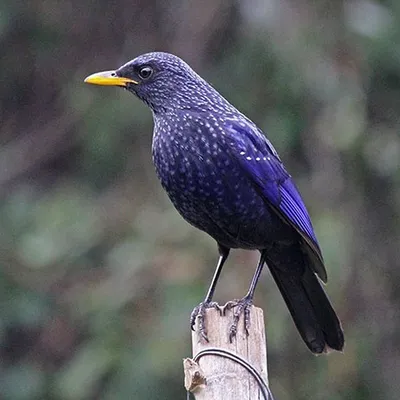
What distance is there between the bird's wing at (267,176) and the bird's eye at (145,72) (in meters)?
0.55

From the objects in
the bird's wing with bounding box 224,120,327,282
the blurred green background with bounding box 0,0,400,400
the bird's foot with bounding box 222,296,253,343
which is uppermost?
the blurred green background with bounding box 0,0,400,400

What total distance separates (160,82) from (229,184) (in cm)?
74

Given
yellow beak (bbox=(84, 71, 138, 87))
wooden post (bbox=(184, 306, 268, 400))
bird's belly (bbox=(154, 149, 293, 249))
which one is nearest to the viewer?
wooden post (bbox=(184, 306, 268, 400))

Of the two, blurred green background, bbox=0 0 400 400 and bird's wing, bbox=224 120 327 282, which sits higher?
blurred green background, bbox=0 0 400 400

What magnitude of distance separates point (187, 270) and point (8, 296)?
4.90 ft

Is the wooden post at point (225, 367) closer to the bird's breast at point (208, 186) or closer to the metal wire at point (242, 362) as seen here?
the metal wire at point (242, 362)

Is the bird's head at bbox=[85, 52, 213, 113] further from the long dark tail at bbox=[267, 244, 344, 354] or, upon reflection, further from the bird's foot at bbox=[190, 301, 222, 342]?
the bird's foot at bbox=[190, 301, 222, 342]

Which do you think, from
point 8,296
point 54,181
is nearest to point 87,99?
point 54,181

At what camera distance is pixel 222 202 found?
18.5ft

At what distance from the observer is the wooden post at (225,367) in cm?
480

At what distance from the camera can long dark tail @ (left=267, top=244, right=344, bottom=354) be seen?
5.89 meters

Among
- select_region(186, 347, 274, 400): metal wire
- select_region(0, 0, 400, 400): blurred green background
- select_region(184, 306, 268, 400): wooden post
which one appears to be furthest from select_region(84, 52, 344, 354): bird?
select_region(0, 0, 400, 400): blurred green background

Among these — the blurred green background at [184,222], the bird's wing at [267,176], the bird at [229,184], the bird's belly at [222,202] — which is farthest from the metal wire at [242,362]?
the blurred green background at [184,222]

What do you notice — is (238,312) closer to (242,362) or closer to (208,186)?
(242,362)
